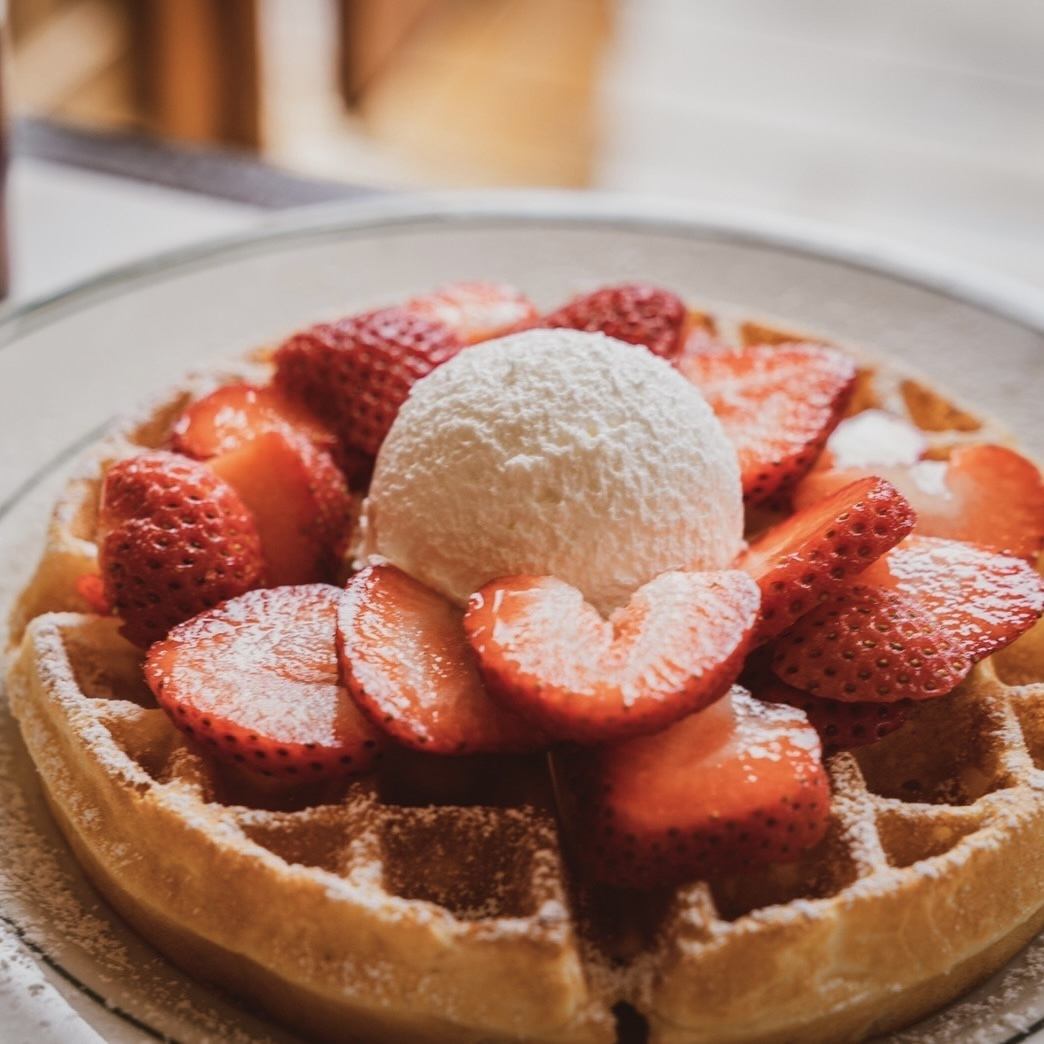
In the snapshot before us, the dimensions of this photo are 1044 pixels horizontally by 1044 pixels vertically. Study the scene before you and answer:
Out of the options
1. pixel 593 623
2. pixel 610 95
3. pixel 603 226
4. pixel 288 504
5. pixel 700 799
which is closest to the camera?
pixel 700 799

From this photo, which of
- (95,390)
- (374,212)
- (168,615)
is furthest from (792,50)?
(168,615)

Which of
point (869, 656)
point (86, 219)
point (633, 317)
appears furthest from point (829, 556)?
point (86, 219)

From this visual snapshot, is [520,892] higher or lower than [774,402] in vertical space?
lower

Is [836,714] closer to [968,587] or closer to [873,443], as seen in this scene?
[968,587]

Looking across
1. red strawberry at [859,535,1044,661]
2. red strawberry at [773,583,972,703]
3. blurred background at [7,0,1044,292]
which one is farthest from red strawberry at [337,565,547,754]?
blurred background at [7,0,1044,292]

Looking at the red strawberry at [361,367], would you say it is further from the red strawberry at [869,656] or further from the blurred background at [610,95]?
the blurred background at [610,95]

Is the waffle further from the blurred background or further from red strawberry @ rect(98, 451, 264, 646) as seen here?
the blurred background
